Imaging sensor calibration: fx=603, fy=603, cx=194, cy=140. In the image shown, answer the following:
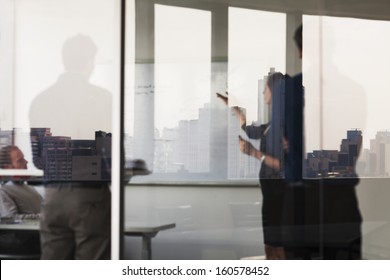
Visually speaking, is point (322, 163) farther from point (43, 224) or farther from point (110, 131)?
point (43, 224)

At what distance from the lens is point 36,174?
271cm

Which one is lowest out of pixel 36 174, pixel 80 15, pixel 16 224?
pixel 16 224

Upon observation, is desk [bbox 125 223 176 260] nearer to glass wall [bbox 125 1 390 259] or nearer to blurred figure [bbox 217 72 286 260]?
glass wall [bbox 125 1 390 259]

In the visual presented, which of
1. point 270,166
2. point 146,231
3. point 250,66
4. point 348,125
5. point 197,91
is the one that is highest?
point 250,66

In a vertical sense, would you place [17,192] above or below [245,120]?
below

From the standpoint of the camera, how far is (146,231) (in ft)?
8.91

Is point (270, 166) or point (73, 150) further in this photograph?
point (270, 166)

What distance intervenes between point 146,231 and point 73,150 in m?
0.49

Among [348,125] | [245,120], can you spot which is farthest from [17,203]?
[348,125]

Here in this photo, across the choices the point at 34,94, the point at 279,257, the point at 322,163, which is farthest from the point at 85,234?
the point at 322,163

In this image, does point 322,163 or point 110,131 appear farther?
→ point 322,163

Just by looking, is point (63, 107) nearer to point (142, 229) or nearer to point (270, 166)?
point (142, 229)

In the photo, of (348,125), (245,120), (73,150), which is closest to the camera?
(73,150)

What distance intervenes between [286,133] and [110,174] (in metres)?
0.84
